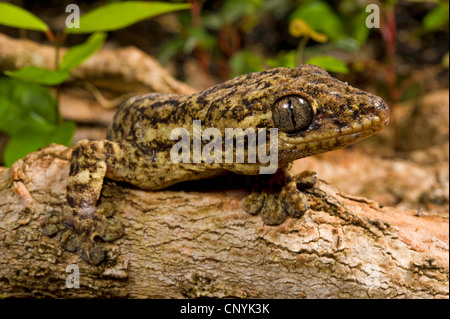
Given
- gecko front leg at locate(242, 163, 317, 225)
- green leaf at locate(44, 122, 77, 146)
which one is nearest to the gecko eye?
gecko front leg at locate(242, 163, 317, 225)

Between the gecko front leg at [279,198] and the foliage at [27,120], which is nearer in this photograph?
the gecko front leg at [279,198]

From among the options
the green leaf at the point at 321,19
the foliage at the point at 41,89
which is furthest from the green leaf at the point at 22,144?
the green leaf at the point at 321,19

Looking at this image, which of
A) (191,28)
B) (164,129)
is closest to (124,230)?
(164,129)

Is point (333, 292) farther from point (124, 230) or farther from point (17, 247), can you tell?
point (17, 247)

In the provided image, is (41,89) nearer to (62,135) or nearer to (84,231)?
(62,135)

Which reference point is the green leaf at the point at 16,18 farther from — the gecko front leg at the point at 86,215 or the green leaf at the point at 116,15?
the gecko front leg at the point at 86,215

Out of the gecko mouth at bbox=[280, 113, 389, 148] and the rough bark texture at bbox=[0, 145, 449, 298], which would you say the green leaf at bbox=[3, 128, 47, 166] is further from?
the gecko mouth at bbox=[280, 113, 389, 148]
